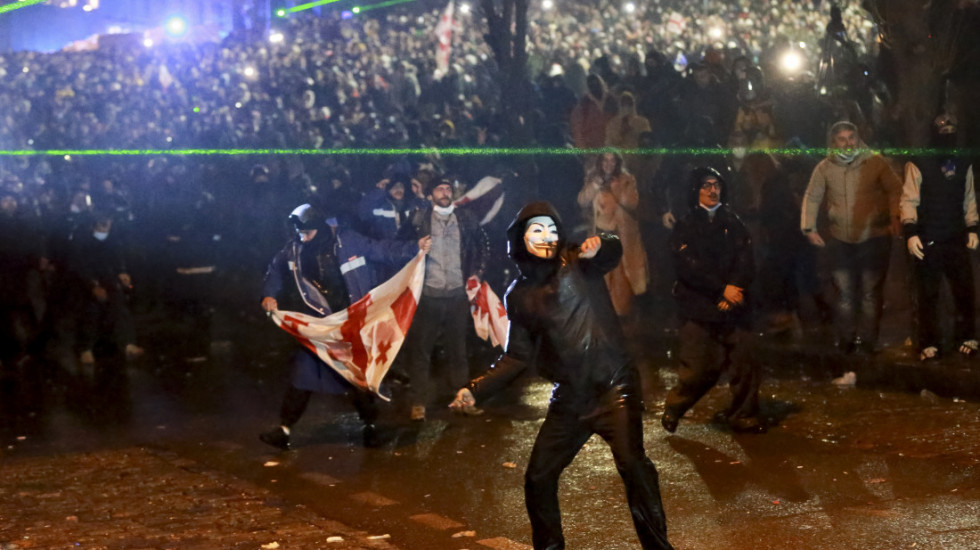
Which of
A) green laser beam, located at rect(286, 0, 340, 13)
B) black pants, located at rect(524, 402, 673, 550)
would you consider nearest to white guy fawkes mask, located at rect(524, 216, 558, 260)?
black pants, located at rect(524, 402, 673, 550)

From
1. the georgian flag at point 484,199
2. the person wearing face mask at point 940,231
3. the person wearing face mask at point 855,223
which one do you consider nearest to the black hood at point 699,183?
the person wearing face mask at point 855,223

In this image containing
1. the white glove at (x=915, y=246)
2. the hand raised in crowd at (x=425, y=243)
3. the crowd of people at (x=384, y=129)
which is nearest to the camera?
the hand raised in crowd at (x=425, y=243)

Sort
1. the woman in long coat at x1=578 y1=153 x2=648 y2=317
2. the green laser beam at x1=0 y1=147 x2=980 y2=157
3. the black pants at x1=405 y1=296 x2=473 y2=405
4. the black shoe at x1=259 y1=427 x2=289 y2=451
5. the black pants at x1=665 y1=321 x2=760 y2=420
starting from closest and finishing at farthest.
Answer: the black pants at x1=665 y1=321 x2=760 y2=420, the black shoe at x1=259 y1=427 x2=289 y2=451, the black pants at x1=405 y1=296 x2=473 y2=405, the green laser beam at x1=0 y1=147 x2=980 y2=157, the woman in long coat at x1=578 y1=153 x2=648 y2=317

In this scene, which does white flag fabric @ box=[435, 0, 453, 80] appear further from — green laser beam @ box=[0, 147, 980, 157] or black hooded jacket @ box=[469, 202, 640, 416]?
black hooded jacket @ box=[469, 202, 640, 416]

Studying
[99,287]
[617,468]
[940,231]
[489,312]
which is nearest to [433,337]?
[489,312]

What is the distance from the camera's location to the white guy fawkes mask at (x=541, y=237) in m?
5.34

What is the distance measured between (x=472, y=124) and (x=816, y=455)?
451 inches

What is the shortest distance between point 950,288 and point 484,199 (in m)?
4.76

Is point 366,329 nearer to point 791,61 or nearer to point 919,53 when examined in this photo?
point 919,53

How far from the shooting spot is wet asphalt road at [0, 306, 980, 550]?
6.12 m

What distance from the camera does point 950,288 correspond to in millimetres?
9922

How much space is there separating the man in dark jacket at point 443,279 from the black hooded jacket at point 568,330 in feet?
14.5

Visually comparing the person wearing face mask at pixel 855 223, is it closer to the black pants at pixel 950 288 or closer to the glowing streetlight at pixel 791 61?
the black pants at pixel 950 288

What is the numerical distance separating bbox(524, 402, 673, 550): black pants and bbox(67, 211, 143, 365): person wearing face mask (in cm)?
999
